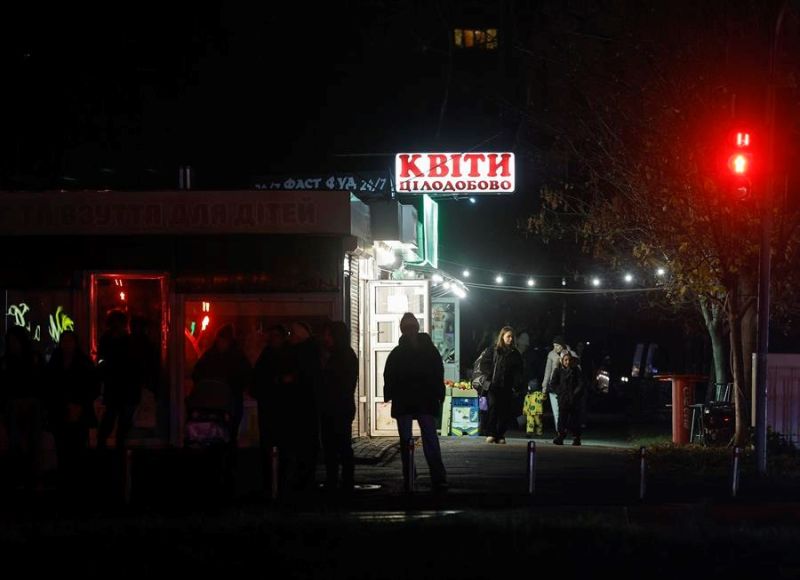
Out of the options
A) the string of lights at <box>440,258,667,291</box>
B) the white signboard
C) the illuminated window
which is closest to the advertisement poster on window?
the white signboard

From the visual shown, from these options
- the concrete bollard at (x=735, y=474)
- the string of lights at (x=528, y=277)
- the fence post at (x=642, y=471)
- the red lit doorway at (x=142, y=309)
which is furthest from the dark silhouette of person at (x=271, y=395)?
the string of lights at (x=528, y=277)

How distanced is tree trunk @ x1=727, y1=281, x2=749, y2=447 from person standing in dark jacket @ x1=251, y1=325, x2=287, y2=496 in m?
7.83

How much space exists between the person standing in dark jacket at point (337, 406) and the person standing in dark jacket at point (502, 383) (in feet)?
22.4

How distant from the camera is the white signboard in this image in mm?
24547

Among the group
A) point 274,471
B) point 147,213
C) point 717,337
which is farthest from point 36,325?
point 717,337

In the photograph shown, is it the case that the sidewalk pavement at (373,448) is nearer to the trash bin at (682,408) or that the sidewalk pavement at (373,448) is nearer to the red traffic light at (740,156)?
the trash bin at (682,408)

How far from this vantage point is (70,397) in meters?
14.4

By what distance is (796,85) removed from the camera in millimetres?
18516

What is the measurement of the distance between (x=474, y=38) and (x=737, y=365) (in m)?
22.6

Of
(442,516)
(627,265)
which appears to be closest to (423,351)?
(442,516)

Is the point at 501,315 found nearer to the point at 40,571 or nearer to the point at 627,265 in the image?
the point at 627,265

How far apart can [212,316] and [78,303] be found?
71.8 inches

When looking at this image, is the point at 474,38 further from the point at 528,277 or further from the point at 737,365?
the point at 737,365

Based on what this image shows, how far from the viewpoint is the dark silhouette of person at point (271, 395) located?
13.6m
